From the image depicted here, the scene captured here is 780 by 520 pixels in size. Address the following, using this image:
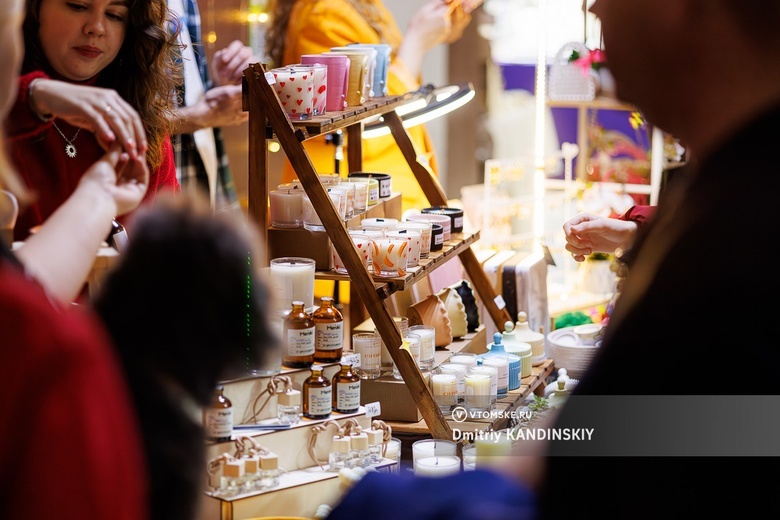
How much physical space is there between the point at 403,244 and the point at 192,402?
155cm

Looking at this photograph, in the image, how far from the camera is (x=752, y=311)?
32.4 inches

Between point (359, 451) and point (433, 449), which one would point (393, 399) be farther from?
point (359, 451)

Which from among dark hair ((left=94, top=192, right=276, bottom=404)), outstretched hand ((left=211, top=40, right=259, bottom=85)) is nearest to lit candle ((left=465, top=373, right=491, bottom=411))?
outstretched hand ((left=211, top=40, right=259, bottom=85))

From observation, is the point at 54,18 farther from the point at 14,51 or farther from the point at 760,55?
the point at 760,55

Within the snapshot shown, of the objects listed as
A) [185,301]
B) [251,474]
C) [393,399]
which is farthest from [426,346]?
[185,301]

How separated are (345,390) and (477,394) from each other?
1.65 feet

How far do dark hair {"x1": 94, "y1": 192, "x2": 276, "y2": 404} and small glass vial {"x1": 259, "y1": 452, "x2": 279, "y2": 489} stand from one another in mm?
1003

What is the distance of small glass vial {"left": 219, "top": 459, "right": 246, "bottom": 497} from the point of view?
78.0 inches

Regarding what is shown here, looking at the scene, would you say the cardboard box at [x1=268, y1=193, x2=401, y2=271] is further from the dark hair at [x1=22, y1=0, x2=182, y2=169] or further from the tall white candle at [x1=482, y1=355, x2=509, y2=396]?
the tall white candle at [x1=482, y1=355, x2=509, y2=396]

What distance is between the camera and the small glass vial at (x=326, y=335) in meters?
2.37

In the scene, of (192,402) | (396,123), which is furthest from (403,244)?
(192,402)

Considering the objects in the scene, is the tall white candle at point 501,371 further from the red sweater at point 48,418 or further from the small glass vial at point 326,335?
the red sweater at point 48,418

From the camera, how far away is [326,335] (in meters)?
2.37

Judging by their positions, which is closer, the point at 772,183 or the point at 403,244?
the point at 772,183
